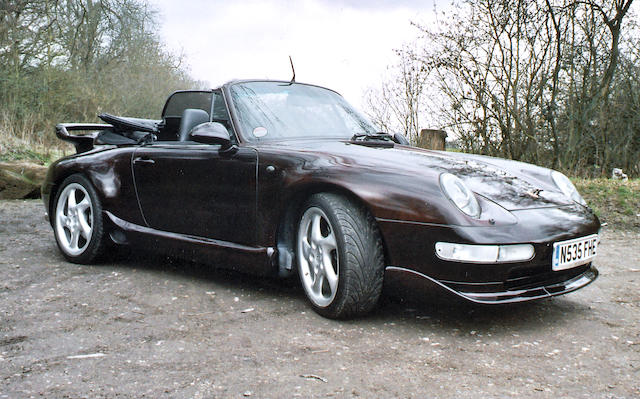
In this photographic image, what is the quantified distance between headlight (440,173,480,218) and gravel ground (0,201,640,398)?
458 mm

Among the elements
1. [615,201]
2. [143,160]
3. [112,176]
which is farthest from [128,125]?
[615,201]

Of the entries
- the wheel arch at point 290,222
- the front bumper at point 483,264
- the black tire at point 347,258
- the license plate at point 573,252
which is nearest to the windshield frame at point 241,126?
the wheel arch at point 290,222

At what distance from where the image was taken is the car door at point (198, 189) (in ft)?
12.5

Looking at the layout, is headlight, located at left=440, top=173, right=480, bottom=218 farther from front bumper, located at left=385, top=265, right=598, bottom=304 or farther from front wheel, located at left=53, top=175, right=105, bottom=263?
front wheel, located at left=53, top=175, right=105, bottom=263

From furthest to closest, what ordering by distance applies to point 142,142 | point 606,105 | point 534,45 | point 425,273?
point 606,105 < point 534,45 < point 142,142 < point 425,273

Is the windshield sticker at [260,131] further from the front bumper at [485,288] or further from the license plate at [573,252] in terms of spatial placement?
the license plate at [573,252]

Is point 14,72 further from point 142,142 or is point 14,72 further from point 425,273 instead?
point 425,273

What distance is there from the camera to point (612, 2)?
12141 millimetres

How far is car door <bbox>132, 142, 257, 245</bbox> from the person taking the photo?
12.5 feet

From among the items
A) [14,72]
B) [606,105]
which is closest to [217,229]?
[606,105]

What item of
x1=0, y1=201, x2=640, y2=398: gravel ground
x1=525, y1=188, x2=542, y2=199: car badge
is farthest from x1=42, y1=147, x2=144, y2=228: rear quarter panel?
x1=525, y1=188, x2=542, y2=199: car badge

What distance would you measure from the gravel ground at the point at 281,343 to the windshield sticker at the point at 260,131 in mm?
1011

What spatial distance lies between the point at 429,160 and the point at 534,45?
8.85 meters

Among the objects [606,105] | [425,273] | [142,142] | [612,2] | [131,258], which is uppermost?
[612,2]
